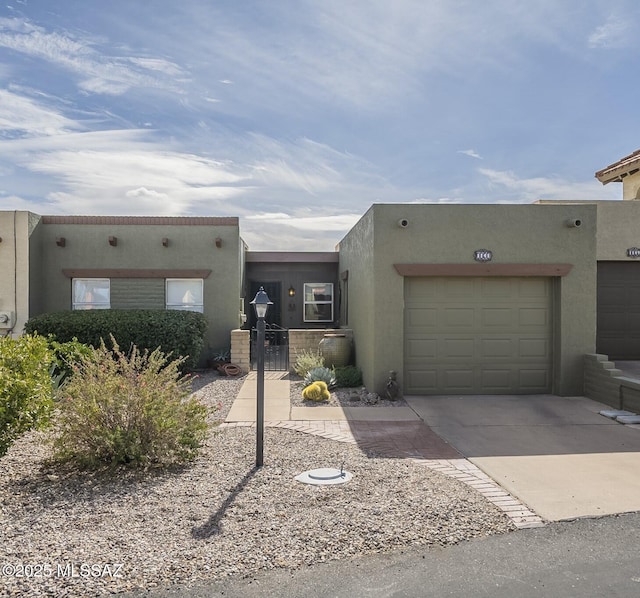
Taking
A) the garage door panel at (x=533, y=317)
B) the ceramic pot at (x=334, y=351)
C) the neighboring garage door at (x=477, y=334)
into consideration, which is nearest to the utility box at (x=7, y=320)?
the ceramic pot at (x=334, y=351)

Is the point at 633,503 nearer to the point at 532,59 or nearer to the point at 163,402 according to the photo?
the point at 163,402

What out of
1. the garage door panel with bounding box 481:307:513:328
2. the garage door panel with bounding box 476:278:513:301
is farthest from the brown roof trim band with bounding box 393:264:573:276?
the garage door panel with bounding box 481:307:513:328

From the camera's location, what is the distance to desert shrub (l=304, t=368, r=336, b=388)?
1044 centimetres

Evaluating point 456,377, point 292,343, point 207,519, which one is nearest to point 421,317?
point 456,377

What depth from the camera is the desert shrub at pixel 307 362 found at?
1140 cm

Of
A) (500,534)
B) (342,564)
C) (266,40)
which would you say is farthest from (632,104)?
(342,564)

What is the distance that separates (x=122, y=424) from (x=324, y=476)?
224 cm

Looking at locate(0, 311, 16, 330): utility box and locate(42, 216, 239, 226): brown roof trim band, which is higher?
locate(42, 216, 239, 226): brown roof trim band

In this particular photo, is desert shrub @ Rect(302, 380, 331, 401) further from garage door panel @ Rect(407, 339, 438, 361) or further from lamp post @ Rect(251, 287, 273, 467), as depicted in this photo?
lamp post @ Rect(251, 287, 273, 467)

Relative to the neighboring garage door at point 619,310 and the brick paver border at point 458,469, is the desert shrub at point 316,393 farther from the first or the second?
the neighboring garage door at point 619,310

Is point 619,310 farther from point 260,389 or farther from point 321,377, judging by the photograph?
point 260,389

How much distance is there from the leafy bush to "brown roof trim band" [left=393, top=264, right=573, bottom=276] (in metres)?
5.99

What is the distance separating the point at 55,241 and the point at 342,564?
12.4 metres

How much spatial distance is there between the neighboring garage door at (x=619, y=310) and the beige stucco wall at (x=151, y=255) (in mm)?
8829
